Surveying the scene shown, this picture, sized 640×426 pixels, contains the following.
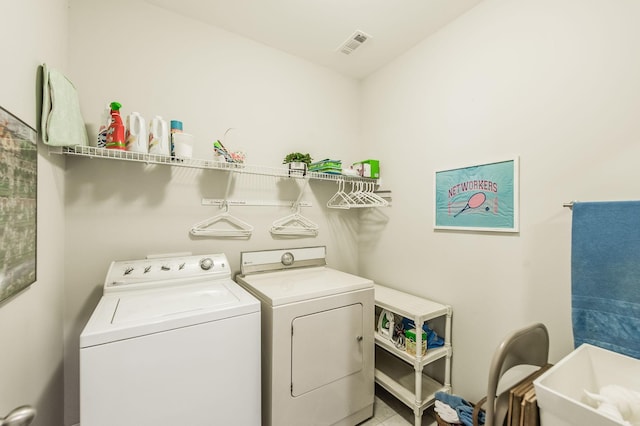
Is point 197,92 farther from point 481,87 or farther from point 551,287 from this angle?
point 551,287

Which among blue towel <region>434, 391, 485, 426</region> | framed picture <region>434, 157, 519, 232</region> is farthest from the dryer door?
framed picture <region>434, 157, 519, 232</region>

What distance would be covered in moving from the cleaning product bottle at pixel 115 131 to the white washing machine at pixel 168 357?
0.71 metres

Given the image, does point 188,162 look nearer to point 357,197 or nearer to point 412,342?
point 357,197

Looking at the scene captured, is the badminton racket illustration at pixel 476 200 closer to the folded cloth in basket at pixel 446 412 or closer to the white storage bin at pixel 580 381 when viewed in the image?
the white storage bin at pixel 580 381

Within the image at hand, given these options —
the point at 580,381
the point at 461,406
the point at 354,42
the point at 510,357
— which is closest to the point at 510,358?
the point at 510,357

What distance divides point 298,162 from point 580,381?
192 cm

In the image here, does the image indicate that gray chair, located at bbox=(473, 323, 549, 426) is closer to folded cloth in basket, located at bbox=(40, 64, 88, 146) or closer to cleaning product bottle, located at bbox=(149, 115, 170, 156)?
cleaning product bottle, located at bbox=(149, 115, 170, 156)

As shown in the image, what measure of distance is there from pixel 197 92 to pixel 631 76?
7.96 ft

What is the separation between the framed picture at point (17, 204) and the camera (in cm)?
83

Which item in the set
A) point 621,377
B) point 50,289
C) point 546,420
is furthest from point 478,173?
point 50,289

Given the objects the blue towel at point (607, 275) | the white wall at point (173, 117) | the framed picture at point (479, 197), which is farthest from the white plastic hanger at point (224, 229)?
the blue towel at point (607, 275)

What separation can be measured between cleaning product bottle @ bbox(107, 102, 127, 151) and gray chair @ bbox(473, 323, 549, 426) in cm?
205

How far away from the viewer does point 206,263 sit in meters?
1.70

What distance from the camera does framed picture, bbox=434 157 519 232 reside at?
1.54 metres
